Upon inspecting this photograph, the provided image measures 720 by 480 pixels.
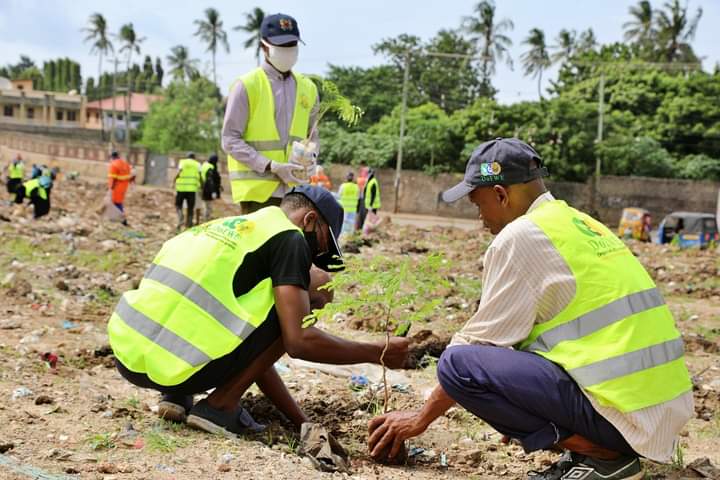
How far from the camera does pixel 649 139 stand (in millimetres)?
31438

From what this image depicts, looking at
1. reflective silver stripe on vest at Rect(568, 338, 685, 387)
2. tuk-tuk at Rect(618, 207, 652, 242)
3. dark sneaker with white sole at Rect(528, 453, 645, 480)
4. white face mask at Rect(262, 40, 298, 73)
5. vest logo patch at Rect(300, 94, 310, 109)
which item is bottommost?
tuk-tuk at Rect(618, 207, 652, 242)

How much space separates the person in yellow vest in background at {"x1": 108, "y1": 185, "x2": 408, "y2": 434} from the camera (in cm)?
308

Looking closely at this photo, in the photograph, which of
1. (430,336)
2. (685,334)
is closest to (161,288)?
(430,336)

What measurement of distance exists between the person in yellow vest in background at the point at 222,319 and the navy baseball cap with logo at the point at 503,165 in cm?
75

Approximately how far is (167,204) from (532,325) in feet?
72.2

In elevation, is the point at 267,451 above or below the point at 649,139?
below

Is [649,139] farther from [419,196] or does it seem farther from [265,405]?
[265,405]

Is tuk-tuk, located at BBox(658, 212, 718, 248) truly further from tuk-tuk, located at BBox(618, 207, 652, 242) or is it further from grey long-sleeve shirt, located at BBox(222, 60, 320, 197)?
grey long-sleeve shirt, located at BBox(222, 60, 320, 197)

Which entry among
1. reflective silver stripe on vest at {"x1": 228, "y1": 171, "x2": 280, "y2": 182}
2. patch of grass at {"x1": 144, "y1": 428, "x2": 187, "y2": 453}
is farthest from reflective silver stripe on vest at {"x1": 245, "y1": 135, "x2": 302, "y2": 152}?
patch of grass at {"x1": 144, "y1": 428, "x2": 187, "y2": 453}

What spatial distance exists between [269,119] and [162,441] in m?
2.17

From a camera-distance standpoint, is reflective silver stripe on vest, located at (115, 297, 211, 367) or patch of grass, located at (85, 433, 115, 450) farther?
reflective silver stripe on vest, located at (115, 297, 211, 367)

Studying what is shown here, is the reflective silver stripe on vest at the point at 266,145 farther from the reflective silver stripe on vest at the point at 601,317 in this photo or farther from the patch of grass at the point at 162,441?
the reflective silver stripe on vest at the point at 601,317

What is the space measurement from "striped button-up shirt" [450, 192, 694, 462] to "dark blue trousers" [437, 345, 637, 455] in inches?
2.2

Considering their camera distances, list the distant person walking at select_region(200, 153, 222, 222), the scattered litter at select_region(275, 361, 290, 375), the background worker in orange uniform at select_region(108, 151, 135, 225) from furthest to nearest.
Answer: the distant person walking at select_region(200, 153, 222, 222)
the background worker in orange uniform at select_region(108, 151, 135, 225)
the scattered litter at select_region(275, 361, 290, 375)
